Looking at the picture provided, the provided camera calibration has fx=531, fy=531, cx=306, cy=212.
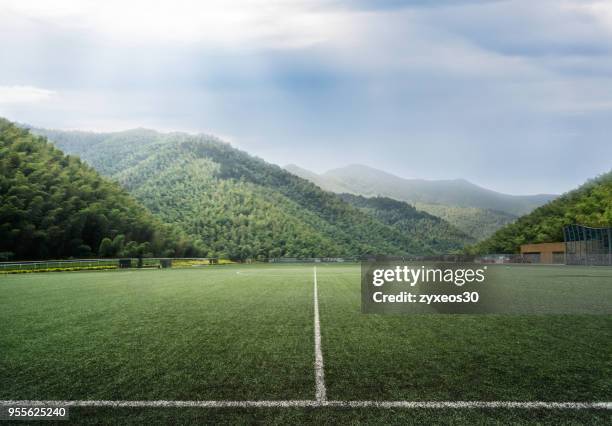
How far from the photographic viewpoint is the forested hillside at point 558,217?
79312mm

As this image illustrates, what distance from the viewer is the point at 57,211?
49.8 m

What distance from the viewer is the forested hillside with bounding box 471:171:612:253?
79312 mm

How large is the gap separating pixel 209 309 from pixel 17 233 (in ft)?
126

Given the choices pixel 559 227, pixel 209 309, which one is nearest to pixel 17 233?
pixel 209 309

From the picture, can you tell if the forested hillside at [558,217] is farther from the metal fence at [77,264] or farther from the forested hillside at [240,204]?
the metal fence at [77,264]

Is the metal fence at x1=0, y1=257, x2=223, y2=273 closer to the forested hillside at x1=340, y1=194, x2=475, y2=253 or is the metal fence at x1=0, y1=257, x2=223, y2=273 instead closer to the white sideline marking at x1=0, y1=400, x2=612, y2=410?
the white sideline marking at x1=0, y1=400, x2=612, y2=410

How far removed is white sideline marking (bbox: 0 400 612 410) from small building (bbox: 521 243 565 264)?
66181 mm

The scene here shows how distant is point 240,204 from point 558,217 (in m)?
70.0

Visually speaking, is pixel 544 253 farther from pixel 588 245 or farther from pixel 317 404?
pixel 317 404

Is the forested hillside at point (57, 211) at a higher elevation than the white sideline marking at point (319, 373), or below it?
higher

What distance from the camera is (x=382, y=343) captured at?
7.58 metres

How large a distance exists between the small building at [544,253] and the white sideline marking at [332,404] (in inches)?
2606

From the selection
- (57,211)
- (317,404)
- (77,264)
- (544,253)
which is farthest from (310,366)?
(544,253)

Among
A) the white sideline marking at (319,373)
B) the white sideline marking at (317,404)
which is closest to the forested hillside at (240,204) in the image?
the white sideline marking at (319,373)
